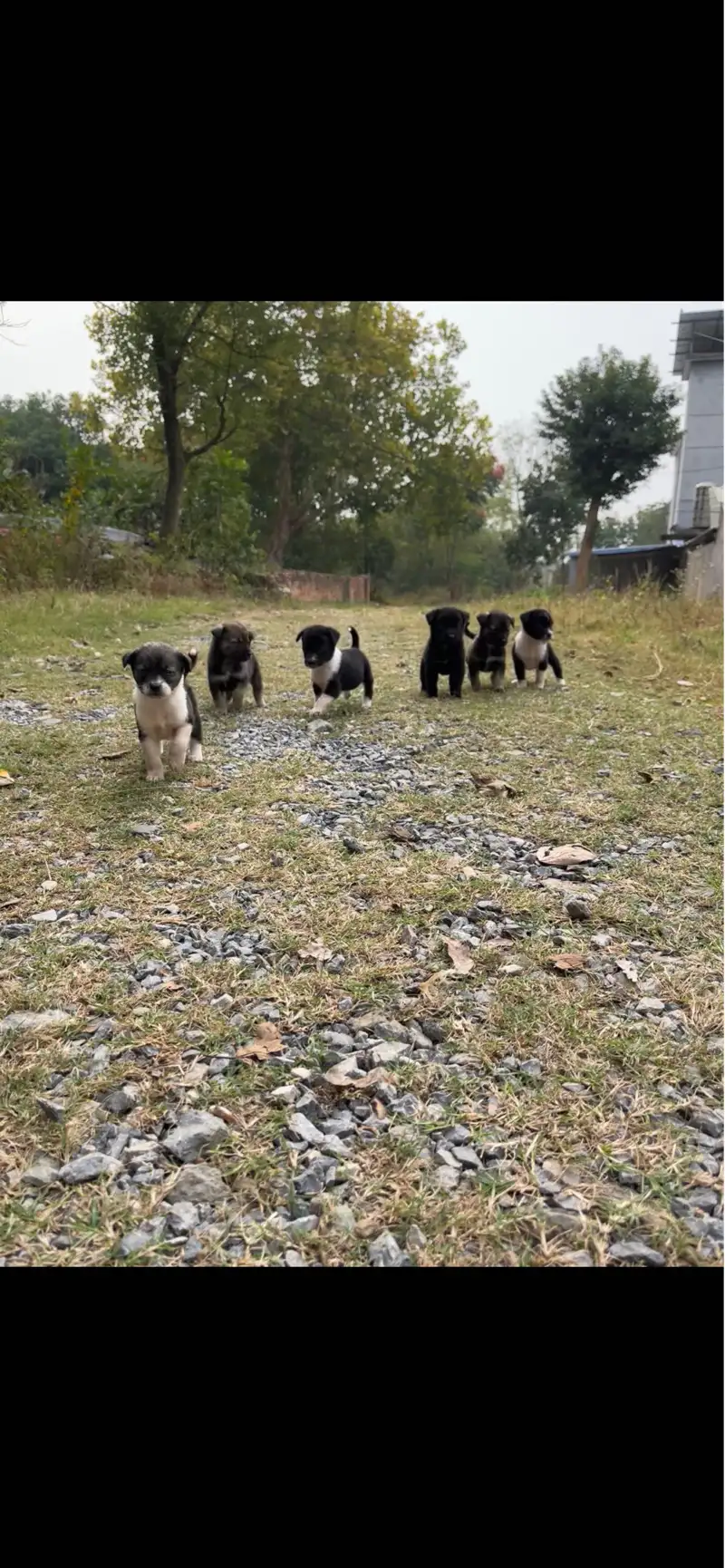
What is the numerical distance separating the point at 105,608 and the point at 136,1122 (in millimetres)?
12053

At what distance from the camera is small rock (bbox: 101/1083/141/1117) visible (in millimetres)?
1939

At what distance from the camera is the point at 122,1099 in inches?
77.4

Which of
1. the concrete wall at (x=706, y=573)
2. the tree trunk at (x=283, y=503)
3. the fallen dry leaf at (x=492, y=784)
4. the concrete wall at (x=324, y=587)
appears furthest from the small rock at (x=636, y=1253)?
the tree trunk at (x=283, y=503)

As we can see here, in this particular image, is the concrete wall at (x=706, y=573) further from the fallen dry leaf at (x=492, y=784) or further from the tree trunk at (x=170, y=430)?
the tree trunk at (x=170, y=430)

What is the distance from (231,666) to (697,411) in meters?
25.6

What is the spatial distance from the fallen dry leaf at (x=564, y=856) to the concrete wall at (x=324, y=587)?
72.7 ft

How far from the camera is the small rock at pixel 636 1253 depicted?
1.51 meters

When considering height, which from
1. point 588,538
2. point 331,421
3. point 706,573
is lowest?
point 706,573

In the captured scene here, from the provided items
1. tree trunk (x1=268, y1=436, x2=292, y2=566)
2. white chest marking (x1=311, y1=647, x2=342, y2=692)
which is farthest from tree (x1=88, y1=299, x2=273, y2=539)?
white chest marking (x1=311, y1=647, x2=342, y2=692)

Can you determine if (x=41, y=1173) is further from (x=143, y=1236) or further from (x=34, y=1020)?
(x=34, y=1020)

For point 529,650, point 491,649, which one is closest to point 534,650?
point 529,650

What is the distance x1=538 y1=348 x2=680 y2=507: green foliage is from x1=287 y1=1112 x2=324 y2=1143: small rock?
3229 cm
